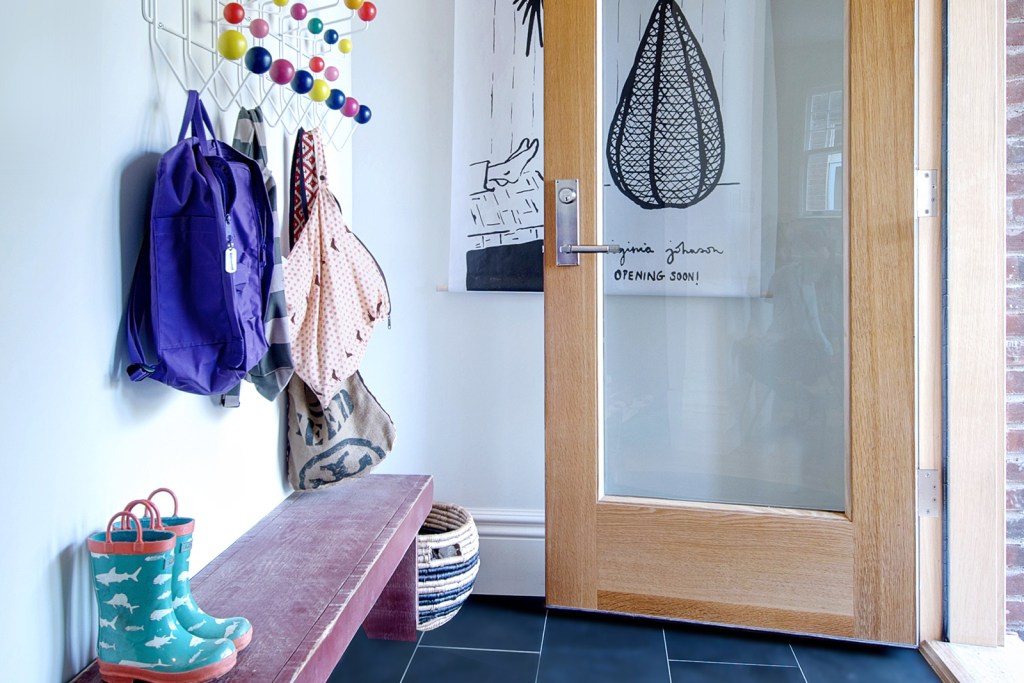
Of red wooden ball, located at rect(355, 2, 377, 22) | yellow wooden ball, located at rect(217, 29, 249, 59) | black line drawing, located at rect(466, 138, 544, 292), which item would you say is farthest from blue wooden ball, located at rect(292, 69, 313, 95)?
black line drawing, located at rect(466, 138, 544, 292)

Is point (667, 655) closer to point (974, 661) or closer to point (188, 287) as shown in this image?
point (974, 661)

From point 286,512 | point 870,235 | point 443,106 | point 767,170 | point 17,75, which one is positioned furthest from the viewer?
point 443,106

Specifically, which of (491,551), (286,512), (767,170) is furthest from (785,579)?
(286,512)

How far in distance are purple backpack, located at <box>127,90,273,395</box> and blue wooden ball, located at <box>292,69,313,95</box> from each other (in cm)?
33

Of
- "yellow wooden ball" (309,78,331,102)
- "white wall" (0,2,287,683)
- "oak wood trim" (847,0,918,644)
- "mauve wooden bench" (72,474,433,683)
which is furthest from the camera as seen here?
"oak wood trim" (847,0,918,644)

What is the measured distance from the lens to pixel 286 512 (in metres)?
1.66

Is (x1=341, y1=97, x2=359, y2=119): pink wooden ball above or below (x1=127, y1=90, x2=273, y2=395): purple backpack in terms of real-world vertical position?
above

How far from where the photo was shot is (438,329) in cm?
230

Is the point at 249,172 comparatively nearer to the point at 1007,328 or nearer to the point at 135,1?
the point at 135,1

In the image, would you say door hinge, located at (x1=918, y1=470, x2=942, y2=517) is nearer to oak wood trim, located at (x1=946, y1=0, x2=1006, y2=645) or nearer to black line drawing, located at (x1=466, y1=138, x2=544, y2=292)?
oak wood trim, located at (x1=946, y1=0, x2=1006, y2=645)

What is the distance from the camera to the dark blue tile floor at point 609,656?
5.82ft

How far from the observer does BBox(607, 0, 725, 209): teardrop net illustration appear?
200 cm

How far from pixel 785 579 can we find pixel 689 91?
1212 mm

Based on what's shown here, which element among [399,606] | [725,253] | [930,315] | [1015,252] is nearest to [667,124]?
[725,253]
